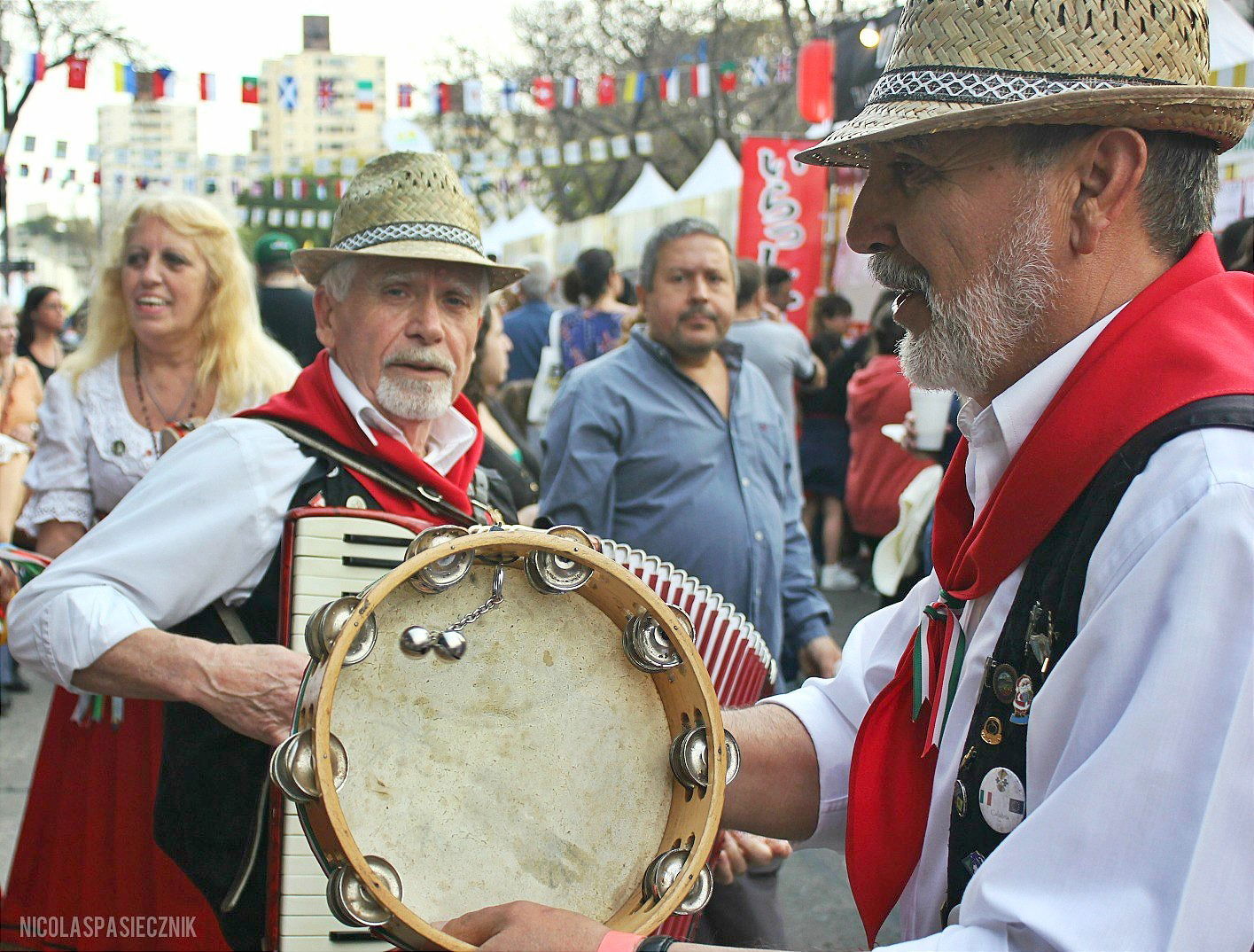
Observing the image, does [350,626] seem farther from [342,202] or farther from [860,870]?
[342,202]

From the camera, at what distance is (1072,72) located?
1.54m

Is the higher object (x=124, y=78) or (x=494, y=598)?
(x=124, y=78)

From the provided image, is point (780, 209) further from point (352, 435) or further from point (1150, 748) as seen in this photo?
point (1150, 748)

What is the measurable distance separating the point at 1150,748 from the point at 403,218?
205 cm

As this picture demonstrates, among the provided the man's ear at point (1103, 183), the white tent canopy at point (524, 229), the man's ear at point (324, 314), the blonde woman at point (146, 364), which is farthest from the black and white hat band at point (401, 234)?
the white tent canopy at point (524, 229)

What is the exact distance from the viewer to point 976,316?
1.67m

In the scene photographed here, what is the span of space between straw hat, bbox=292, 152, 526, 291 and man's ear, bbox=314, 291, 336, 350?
7 cm

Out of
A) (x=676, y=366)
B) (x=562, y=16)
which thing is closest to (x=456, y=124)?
(x=562, y=16)

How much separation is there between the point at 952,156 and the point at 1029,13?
0.20 metres

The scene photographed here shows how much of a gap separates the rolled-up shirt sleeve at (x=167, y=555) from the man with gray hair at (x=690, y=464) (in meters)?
1.56

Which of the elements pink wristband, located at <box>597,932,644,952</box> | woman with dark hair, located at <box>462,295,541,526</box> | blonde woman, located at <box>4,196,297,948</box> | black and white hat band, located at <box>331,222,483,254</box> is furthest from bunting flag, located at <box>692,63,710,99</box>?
pink wristband, located at <box>597,932,644,952</box>

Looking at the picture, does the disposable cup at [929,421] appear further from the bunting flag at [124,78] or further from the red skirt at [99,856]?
the bunting flag at [124,78]

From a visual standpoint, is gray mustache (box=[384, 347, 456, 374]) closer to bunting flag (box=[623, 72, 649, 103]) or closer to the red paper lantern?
the red paper lantern

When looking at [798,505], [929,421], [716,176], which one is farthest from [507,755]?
[716,176]
